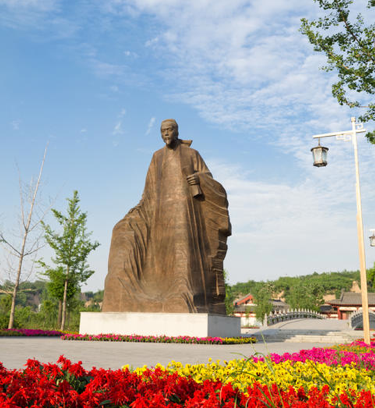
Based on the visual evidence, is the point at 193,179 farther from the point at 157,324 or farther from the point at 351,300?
the point at 351,300

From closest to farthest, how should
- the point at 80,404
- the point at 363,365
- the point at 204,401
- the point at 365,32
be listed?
the point at 204,401 < the point at 80,404 < the point at 363,365 < the point at 365,32

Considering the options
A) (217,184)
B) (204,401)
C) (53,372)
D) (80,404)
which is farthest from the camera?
(217,184)

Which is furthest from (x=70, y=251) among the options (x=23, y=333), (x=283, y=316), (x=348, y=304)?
(x=348, y=304)

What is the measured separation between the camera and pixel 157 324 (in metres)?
10.9

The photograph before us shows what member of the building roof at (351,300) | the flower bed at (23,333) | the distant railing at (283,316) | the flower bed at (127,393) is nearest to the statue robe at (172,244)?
the flower bed at (23,333)

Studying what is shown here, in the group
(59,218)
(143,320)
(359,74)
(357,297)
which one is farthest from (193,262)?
(357,297)

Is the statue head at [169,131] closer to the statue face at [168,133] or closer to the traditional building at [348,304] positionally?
the statue face at [168,133]

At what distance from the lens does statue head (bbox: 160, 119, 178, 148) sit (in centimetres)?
1287

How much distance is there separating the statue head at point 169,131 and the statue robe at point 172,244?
1.12 ft

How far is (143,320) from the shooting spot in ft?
36.2

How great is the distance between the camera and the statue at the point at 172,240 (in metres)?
11.5

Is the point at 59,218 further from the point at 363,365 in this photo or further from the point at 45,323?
the point at 363,365

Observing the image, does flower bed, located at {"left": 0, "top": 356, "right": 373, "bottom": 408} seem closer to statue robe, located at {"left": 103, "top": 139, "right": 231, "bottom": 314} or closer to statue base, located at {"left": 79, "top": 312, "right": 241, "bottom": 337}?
statue base, located at {"left": 79, "top": 312, "right": 241, "bottom": 337}

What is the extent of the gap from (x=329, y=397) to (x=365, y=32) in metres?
5.15
